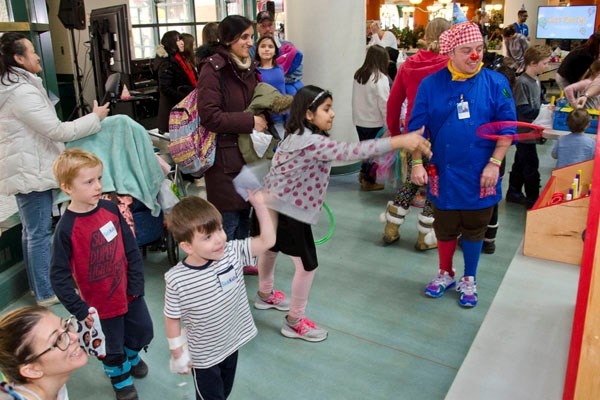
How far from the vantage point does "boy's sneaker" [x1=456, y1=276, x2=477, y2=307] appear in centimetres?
329

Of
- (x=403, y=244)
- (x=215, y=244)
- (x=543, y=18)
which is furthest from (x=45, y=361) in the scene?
(x=543, y=18)

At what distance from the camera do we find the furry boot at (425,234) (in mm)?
4023

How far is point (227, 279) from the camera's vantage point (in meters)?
1.95

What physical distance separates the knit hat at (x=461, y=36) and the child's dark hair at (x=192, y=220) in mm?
1654

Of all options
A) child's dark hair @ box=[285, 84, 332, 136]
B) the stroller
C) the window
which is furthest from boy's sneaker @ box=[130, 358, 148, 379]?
the window

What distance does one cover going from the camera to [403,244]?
168 inches

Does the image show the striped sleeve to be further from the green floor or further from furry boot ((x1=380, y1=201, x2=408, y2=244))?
furry boot ((x1=380, y1=201, x2=408, y2=244))

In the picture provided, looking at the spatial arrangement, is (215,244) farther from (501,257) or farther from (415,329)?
(501,257)

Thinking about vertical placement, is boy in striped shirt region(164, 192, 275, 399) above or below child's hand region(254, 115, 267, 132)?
below

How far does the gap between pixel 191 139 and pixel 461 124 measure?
1.49 m

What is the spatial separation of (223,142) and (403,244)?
1.83 metres

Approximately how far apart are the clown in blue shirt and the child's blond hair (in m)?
1.65

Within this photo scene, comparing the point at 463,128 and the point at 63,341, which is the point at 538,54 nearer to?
the point at 463,128

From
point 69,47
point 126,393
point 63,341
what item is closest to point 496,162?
point 126,393
